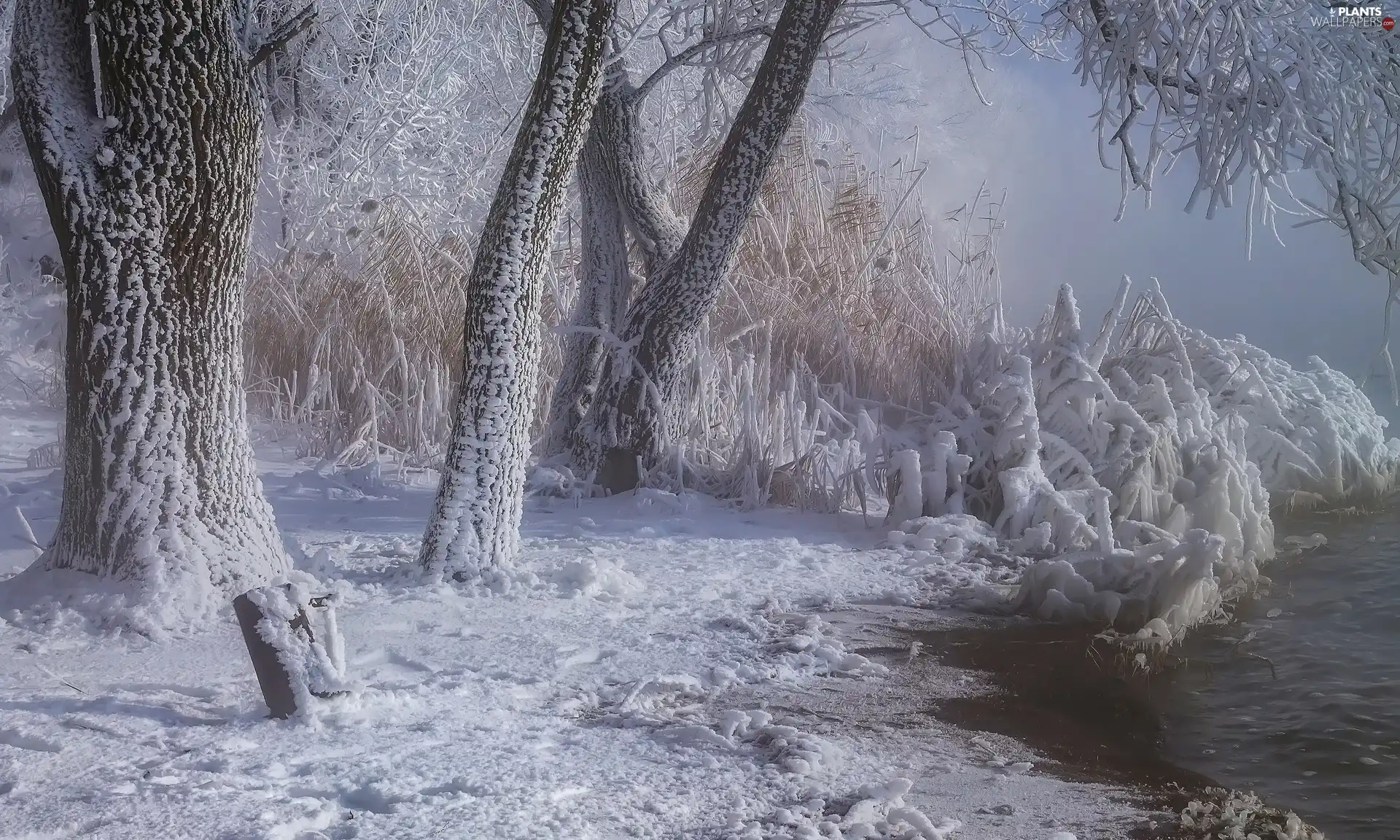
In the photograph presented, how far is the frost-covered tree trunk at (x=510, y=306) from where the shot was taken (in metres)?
4.36

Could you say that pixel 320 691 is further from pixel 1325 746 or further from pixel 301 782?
pixel 1325 746

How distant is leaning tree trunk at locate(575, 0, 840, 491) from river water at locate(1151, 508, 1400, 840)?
3071mm

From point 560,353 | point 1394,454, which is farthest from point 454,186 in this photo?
point 1394,454

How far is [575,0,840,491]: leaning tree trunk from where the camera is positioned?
19.8ft

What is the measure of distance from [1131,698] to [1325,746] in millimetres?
593

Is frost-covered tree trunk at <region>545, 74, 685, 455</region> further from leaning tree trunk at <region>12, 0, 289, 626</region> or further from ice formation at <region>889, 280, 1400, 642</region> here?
leaning tree trunk at <region>12, 0, 289, 626</region>

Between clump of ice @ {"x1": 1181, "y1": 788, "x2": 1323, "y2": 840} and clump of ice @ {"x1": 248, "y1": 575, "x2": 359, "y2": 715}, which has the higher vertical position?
clump of ice @ {"x1": 248, "y1": 575, "x2": 359, "y2": 715}

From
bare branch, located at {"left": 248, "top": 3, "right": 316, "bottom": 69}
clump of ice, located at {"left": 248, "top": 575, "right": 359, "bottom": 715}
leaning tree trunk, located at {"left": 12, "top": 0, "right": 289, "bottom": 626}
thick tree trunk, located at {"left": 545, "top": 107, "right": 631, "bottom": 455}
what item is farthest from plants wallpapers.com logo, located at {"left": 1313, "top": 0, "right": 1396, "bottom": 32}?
clump of ice, located at {"left": 248, "top": 575, "right": 359, "bottom": 715}

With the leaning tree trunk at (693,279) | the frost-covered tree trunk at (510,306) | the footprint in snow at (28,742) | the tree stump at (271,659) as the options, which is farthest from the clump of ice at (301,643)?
the leaning tree trunk at (693,279)

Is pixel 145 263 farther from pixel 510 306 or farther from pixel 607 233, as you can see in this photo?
pixel 607 233

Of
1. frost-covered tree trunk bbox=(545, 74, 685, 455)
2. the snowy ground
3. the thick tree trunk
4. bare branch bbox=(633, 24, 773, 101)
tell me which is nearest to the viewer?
the snowy ground

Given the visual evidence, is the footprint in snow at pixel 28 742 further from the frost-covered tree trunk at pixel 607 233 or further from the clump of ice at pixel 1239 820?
the frost-covered tree trunk at pixel 607 233

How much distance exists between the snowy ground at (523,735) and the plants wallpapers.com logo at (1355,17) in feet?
10.0

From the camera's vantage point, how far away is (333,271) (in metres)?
8.76
